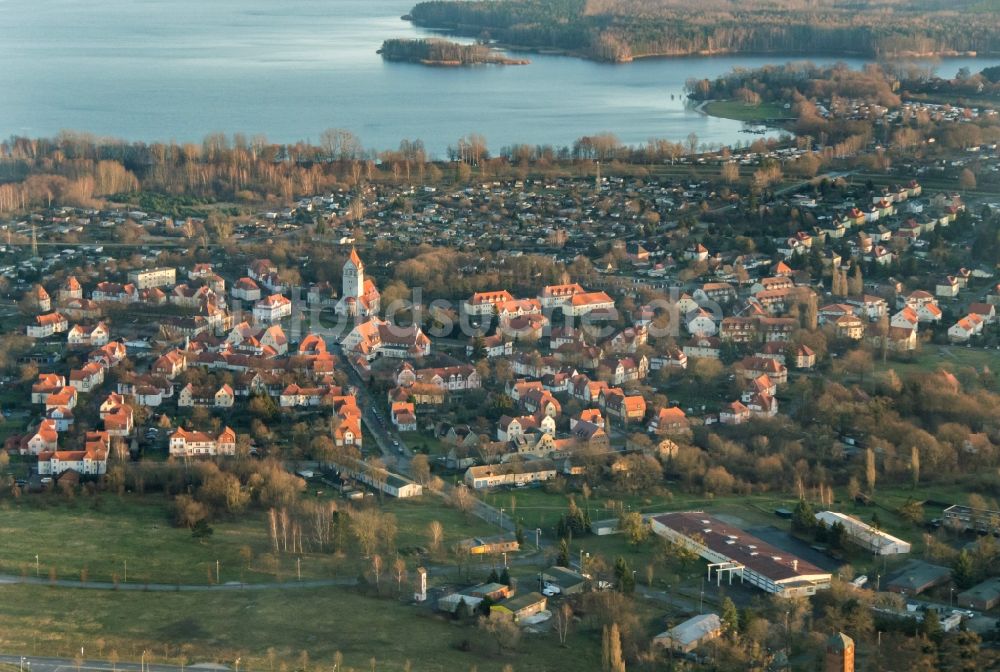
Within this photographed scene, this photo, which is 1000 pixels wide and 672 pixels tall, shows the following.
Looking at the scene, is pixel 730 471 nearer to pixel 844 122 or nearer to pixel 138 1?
pixel 844 122

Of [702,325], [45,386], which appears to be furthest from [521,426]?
[45,386]

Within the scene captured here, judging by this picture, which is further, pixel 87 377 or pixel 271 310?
pixel 271 310

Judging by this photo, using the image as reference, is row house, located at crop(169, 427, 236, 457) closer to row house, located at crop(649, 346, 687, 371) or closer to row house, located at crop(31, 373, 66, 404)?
row house, located at crop(31, 373, 66, 404)

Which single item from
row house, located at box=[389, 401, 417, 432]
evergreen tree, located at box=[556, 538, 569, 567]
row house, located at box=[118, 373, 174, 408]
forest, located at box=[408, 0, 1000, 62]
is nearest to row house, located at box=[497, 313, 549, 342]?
row house, located at box=[389, 401, 417, 432]

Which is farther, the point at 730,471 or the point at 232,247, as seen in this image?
the point at 232,247

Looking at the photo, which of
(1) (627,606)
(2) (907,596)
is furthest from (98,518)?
(2) (907,596)

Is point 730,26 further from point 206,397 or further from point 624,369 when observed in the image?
point 206,397
